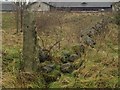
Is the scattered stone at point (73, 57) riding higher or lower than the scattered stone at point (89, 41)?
lower

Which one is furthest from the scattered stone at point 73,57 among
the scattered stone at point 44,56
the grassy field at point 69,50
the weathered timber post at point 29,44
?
the weathered timber post at point 29,44

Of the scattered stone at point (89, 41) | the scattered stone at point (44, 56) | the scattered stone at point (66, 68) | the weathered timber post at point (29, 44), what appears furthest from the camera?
the scattered stone at point (89, 41)

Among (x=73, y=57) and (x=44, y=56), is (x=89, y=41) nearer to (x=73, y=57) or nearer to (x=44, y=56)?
(x=73, y=57)

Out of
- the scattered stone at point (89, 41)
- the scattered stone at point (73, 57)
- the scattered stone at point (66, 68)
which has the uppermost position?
the scattered stone at point (89, 41)

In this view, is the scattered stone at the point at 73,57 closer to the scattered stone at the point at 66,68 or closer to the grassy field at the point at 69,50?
the grassy field at the point at 69,50

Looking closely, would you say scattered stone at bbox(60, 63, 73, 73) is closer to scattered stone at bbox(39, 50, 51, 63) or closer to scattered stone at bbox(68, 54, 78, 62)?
scattered stone at bbox(68, 54, 78, 62)

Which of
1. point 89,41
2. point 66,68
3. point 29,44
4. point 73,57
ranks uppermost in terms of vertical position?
point 29,44

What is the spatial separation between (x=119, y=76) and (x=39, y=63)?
2149 millimetres

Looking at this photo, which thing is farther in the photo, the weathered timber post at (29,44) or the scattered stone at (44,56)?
the scattered stone at (44,56)

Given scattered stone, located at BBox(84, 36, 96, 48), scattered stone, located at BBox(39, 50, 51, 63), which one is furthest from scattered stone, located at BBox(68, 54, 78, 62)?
scattered stone, located at BBox(84, 36, 96, 48)

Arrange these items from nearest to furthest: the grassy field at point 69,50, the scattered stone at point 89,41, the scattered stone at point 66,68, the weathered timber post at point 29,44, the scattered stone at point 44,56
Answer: the grassy field at point 69,50, the weathered timber post at point 29,44, the scattered stone at point 66,68, the scattered stone at point 44,56, the scattered stone at point 89,41

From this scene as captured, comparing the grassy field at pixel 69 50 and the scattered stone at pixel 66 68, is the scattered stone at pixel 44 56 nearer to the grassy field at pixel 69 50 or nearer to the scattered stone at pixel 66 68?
the grassy field at pixel 69 50

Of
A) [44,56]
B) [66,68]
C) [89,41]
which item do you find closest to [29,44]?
[44,56]

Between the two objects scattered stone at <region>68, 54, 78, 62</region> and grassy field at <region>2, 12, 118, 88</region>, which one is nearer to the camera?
grassy field at <region>2, 12, 118, 88</region>
